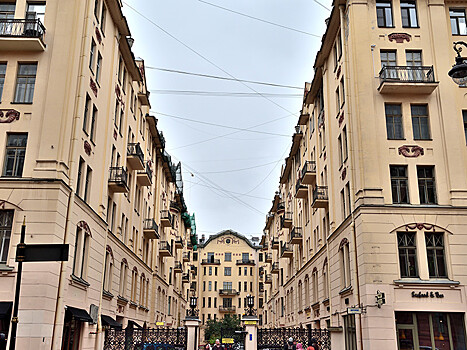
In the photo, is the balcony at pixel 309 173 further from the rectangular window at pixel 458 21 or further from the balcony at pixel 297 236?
the rectangular window at pixel 458 21

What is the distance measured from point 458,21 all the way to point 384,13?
3940mm

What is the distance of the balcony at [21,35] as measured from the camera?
21.5 meters

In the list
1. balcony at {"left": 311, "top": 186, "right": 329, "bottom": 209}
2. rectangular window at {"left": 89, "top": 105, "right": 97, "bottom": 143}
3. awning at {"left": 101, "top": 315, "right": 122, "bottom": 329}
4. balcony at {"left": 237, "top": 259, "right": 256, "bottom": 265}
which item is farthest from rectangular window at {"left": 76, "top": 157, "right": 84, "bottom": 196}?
balcony at {"left": 237, "top": 259, "right": 256, "bottom": 265}

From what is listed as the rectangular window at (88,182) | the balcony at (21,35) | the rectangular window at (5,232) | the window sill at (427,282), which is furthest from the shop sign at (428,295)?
the balcony at (21,35)

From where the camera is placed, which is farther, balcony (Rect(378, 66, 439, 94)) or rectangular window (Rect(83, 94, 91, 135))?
balcony (Rect(378, 66, 439, 94))

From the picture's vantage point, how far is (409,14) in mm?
26594

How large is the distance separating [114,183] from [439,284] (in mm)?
17999

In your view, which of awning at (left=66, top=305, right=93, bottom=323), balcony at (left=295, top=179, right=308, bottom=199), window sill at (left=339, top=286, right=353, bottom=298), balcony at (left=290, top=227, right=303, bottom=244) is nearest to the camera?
awning at (left=66, top=305, right=93, bottom=323)

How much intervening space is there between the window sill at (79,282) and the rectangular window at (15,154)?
508cm

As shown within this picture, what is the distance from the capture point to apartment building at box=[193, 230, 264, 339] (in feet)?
299

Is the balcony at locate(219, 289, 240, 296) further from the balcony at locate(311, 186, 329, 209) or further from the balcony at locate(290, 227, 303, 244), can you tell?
the balcony at locate(311, 186, 329, 209)

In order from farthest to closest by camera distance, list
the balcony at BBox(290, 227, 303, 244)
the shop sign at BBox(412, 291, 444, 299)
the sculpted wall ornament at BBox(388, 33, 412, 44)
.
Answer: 1. the balcony at BBox(290, 227, 303, 244)
2. the sculpted wall ornament at BBox(388, 33, 412, 44)
3. the shop sign at BBox(412, 291, 444, 299)

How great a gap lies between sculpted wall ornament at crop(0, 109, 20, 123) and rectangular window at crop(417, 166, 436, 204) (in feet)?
61.9

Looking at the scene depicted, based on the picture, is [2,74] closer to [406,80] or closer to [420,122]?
[406,80]
